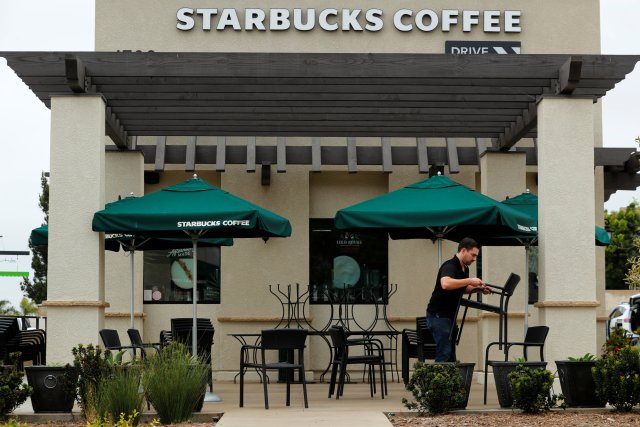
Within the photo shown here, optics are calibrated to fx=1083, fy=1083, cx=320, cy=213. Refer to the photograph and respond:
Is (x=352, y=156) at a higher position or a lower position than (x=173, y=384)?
higher

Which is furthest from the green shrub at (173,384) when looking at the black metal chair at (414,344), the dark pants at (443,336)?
the black metal chair at (414,344)

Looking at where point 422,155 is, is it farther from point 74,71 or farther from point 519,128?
point 74,71

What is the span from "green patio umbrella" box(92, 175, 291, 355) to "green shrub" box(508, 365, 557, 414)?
3.40 metres

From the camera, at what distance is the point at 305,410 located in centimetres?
1191

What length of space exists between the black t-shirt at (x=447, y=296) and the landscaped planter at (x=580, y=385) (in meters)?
1.34

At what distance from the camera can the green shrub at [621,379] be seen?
1111 centimetres

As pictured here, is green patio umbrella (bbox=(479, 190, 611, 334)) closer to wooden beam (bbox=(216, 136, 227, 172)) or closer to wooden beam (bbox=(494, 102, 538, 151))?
wooden beam (bbox=(494, 102, 538, 151))

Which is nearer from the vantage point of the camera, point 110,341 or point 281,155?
point 110,341

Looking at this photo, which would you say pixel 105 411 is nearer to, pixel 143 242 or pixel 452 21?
pixel 143 242

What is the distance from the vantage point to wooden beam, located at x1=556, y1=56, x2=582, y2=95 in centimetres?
1257

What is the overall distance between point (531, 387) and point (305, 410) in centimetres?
249

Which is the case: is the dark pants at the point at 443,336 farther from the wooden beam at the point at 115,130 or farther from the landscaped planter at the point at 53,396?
the wooden beam at the point at 115,130

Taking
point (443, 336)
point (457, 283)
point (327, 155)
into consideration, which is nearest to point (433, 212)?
point (457, 283)

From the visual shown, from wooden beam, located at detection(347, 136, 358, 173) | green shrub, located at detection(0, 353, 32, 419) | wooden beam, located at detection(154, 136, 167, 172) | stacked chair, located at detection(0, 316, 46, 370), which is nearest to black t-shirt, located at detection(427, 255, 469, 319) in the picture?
A: green shrub, located at detection(0, 353, 32, 419)
